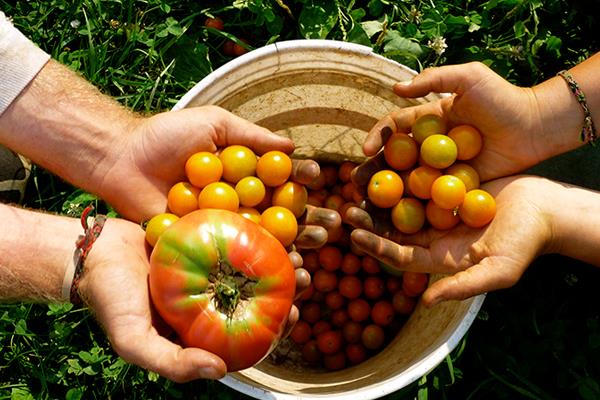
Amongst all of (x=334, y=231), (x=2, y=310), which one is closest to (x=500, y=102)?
(x=334, y=231)

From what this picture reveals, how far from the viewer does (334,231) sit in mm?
3598

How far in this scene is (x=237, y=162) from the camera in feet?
A: 10.5

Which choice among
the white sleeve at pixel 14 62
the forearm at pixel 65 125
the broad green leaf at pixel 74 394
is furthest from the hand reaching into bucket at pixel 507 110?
the broad green leaf at pixel 74 394

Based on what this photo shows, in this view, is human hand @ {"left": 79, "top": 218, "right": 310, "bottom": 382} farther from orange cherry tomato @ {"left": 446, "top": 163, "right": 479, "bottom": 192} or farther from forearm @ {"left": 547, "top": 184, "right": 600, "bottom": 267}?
forearm @ {"left": 547, "top": 184, "right": 600, "bottom": 267}

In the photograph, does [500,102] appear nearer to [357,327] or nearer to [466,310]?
[466,310]

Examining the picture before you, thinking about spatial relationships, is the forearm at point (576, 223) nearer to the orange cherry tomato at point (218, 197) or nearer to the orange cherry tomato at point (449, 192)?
the orange cherry tomato at point (449, 192)

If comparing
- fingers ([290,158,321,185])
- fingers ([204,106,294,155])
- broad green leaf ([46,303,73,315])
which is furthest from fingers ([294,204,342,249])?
broad green leaf ([46,303,73,315])

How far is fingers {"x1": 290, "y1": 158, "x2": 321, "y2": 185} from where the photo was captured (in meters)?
3.20

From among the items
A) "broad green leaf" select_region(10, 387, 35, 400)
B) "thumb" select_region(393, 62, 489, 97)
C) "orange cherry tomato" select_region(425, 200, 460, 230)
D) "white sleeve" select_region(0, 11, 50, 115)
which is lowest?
"broad green leaf" select_region(10, 387, 35, 400)

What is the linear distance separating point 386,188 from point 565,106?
916 mm

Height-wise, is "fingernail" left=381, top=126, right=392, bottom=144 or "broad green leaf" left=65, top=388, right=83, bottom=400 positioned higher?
"fingernail" left=381, top=126, right=392, bottom=144

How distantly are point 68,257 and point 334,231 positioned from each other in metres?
1.36

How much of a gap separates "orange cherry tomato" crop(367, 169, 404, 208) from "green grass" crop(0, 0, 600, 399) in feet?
2.76

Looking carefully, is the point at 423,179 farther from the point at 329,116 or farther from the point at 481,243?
the point at 329,116
